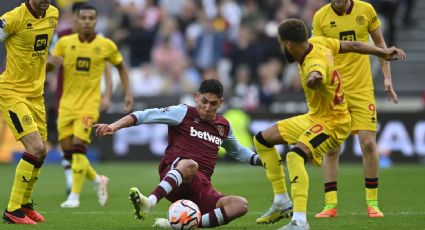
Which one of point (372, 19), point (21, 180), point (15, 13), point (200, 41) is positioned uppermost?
point (15, 13)

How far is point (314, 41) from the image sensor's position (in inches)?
398

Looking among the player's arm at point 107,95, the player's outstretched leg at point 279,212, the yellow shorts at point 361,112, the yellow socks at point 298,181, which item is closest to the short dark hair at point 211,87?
the yellow socks at point 298,181

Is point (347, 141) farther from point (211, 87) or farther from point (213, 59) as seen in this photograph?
point (211, 87)

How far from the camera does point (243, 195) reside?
14.6 metres

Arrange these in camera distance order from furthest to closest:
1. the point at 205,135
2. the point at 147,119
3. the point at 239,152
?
1. the point at 239,152
2. the point at 205,135
3. the point at 147,119

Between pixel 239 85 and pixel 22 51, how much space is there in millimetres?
13699

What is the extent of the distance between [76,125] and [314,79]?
5.66 metres

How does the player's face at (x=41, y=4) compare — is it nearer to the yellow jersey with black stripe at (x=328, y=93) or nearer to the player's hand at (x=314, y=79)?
the yellow jersey with black stripe at (x=328, y=93)

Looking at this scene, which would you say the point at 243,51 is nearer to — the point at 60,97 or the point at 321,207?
the point at 60,97

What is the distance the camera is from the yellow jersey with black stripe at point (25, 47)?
35.4ft

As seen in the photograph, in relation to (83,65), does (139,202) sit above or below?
below

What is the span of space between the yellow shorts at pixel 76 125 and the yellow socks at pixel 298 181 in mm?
5039

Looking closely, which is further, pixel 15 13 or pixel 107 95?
pixel 107 95

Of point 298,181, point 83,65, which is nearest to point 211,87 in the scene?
point 298,181
